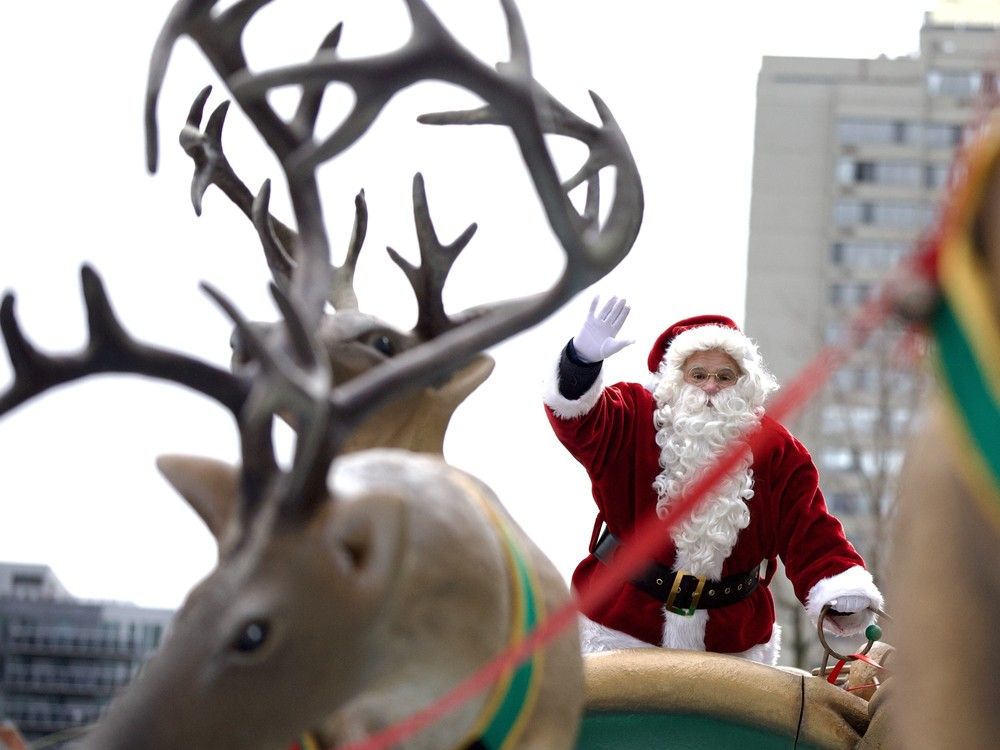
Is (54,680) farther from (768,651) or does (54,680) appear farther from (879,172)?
(879,172)

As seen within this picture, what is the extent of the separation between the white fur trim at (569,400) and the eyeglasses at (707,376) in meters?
0.46

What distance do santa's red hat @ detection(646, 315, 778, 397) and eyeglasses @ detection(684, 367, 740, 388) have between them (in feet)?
0.14

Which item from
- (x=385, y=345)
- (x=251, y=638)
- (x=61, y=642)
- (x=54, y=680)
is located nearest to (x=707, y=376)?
(x=385, y=345)

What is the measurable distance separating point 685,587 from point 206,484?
195cm

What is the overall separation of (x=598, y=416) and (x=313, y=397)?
2.22 meters

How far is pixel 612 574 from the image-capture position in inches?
→ 76.0

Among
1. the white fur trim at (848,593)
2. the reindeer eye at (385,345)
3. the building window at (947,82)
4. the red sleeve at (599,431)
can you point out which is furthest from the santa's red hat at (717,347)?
the building window at (947,82)

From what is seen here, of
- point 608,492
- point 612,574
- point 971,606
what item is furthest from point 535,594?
point 608,492

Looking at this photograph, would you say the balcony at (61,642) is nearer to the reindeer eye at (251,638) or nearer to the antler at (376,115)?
the antler at (376,115)

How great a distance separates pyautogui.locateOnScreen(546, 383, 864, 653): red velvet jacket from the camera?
13.3ft

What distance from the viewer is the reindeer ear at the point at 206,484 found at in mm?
2344

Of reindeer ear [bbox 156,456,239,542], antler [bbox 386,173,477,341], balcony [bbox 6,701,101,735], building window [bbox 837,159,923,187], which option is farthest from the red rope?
building window [bbox 837,159,923,187]

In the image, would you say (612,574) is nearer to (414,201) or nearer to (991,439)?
(991,439)

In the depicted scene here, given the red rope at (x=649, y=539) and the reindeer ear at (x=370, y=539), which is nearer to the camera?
the red rope at (x=649, y=539)
